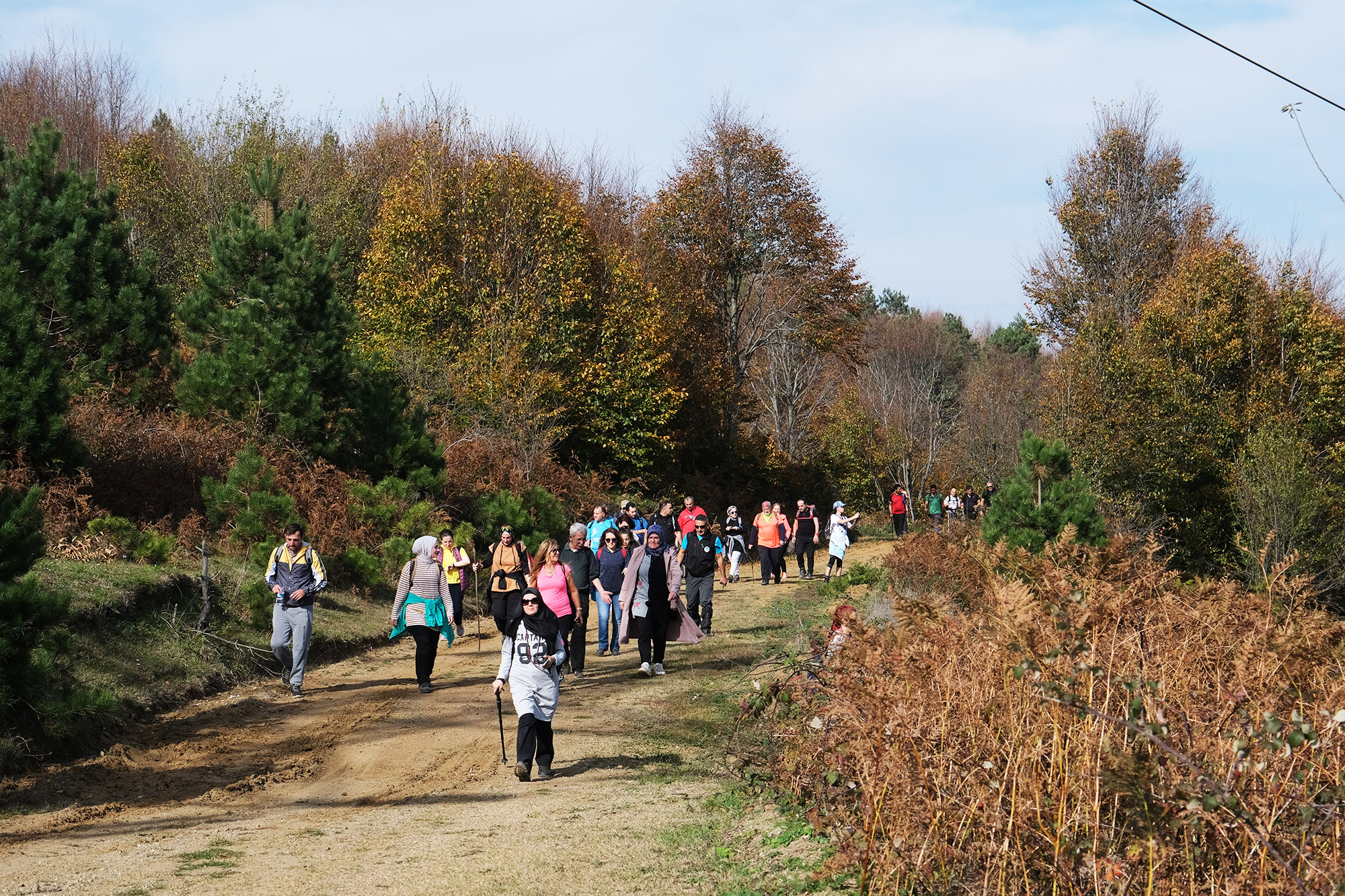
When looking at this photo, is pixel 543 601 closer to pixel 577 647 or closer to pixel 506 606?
pixel 506 606

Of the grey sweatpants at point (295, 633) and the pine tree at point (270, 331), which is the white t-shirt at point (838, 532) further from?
the grey sweatpants at point (295, 633)

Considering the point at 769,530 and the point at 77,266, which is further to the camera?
the point at 769,530

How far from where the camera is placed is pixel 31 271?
19656 mm

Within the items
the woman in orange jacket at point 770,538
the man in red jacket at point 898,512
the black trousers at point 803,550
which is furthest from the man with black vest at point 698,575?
the man in red jacket at point 898,512

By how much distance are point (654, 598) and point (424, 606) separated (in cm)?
283

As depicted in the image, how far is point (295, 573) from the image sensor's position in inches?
527

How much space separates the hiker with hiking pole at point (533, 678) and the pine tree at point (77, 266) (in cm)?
1204

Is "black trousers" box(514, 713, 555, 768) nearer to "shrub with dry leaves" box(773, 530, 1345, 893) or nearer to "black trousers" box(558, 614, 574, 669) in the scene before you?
"black trousers" box(558, 614, 574, 669)

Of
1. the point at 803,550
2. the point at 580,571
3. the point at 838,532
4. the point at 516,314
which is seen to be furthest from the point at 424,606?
the point at 516,314

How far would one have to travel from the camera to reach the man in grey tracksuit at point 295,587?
13.4 metres

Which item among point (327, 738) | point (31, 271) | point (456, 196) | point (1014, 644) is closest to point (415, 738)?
point (327, 738)

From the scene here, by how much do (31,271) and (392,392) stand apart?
676 cm

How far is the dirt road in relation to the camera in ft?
24.2

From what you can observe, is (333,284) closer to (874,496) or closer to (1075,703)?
(1075,703)
